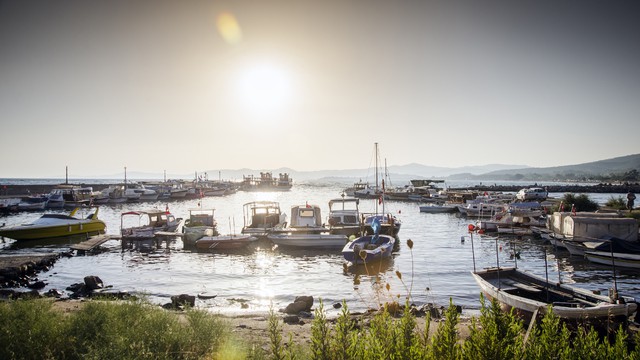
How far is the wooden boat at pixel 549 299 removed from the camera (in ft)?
35.1

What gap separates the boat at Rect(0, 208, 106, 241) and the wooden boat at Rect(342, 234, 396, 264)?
26722 millimetres

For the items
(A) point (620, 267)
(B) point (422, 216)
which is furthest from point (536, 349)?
(B) point (422, 216)

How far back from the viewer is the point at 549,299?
42.7 feet

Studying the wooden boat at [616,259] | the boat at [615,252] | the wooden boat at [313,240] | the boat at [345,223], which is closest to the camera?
the wooden boat at [616,259]

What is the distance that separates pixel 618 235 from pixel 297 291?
21445 mm

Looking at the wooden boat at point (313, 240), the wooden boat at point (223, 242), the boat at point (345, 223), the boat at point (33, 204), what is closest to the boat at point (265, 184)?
the boat at point (33, 204)

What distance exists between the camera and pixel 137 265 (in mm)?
25203

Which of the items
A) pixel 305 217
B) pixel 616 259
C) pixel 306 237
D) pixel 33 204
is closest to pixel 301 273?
pixel 306 237

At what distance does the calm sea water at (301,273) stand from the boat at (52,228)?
136cm

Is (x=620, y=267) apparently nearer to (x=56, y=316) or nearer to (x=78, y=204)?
(x=56, y=316)

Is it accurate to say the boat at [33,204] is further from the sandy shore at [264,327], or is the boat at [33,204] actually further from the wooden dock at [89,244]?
the sandy shore at [264,327]

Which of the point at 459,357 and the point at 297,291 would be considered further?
the point at 297,291

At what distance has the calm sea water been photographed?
18.1m

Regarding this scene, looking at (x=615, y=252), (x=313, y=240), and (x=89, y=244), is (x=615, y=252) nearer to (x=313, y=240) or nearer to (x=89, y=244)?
→ (x=313, y=240)
